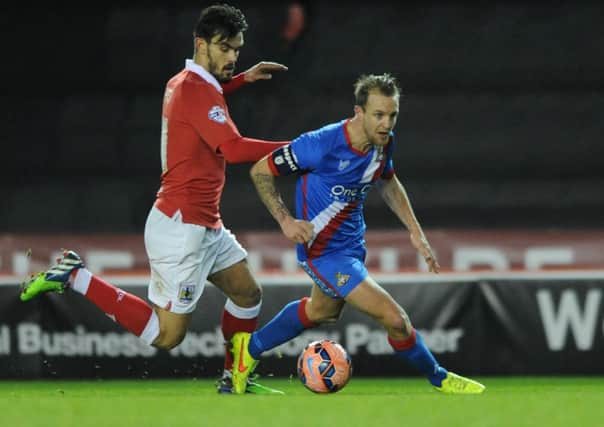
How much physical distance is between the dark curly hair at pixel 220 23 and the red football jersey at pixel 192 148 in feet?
0.58

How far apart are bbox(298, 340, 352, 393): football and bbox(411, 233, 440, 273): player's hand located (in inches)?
22.6

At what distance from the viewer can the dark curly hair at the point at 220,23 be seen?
580 centimetres

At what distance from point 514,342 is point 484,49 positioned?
537 cm

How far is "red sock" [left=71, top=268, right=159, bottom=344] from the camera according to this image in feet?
19.7

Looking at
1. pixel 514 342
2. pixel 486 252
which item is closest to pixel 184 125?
pixel 514 342

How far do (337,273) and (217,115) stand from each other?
2.96 feet

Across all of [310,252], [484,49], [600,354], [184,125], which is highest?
[484,49]

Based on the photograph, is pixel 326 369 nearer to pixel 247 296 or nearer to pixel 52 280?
pixel 247 296

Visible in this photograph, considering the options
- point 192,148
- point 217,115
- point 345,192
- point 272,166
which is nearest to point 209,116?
point 217,115

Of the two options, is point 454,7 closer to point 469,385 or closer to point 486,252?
point 486,252

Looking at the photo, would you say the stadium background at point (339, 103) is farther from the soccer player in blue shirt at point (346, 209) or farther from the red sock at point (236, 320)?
the soccer player in blue shirt at point (346, 209)

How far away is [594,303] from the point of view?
8039 millimetres

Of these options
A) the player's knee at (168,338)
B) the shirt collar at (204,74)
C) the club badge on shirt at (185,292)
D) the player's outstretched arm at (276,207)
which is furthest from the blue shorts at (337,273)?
the shirt collar at (204,74)

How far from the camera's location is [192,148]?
589 cm
